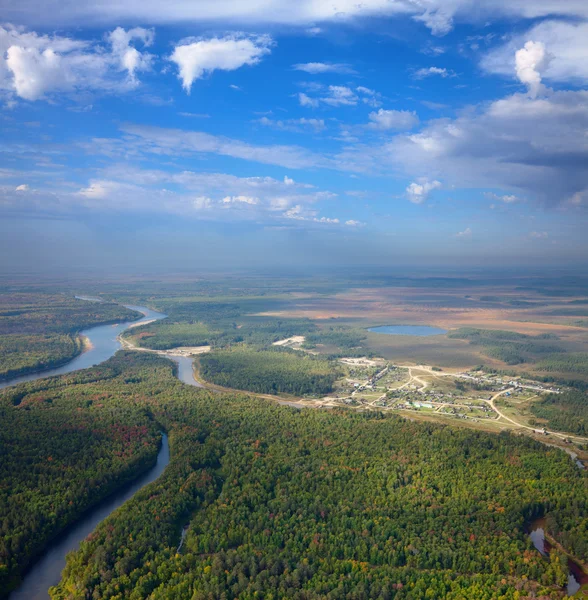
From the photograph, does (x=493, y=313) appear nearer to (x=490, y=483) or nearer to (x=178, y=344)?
(x=178, y=344)

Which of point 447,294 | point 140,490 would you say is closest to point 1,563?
point 140,490

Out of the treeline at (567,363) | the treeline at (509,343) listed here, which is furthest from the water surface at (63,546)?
the treeline at (509,343)

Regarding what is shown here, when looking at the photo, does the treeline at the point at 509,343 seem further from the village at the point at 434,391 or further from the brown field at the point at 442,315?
the village at the point at 434,391

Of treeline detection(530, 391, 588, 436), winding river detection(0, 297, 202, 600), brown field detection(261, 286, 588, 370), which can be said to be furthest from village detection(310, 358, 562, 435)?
winding river detection(0, 297, 202, 600)

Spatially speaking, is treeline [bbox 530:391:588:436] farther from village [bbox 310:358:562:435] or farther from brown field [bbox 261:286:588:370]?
brown field [bbox 261:286:588:370]

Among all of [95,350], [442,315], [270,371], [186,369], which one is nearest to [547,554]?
[270,371]

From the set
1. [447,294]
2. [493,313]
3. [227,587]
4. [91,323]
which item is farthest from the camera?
[447,294]

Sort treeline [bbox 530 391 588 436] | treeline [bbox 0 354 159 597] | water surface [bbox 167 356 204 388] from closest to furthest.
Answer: treeline [bbox 0 354 159 597], treeline [bbox 530 391 588 436], water surface [bbox 167 356 204 388]
